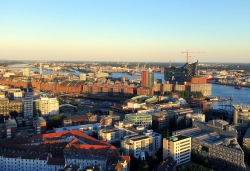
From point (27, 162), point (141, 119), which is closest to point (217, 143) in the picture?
point (141, 119)

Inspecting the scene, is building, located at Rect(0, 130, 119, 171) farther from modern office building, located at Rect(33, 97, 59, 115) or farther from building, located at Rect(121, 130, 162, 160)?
modern office building, located at Rect(33, 97, 59, 115)

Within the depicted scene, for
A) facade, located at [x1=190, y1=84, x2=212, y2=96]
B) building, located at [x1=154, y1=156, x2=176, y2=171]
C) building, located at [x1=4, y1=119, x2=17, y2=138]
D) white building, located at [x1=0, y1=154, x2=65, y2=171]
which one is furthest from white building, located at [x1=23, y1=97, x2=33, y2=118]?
facade, located at [x1=190, y1=84, x2=212, y2=96]

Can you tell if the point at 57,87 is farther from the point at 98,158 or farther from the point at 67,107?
the point at 98,158

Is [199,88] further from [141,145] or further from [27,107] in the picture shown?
[141,145]

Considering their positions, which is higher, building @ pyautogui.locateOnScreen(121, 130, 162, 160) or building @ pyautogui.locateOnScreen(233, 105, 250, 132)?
building @ pyautogui.locateOnScreen(233, 105, 250, 132)

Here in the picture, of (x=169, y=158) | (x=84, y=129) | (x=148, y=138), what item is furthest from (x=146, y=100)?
(x=169, y=158)

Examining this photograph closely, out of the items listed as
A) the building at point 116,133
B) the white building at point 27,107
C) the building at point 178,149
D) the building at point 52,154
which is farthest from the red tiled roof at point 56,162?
the white building at point 27,107
